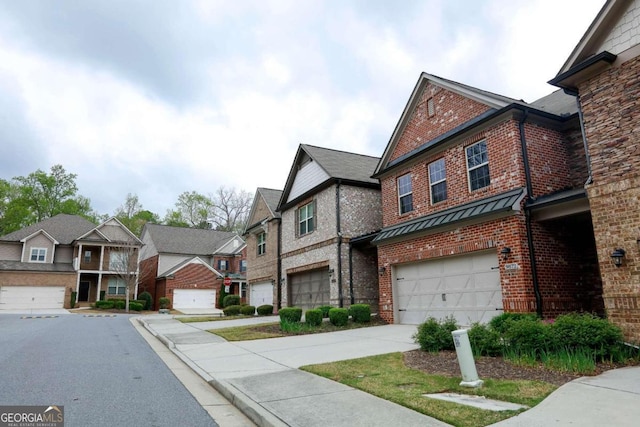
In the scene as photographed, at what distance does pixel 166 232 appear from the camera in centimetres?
4547

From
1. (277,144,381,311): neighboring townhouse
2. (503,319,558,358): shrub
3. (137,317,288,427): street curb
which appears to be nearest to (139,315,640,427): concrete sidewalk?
(137,317,288,427): street curb

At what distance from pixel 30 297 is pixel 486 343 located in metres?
39.1

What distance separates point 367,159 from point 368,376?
58.4 ft

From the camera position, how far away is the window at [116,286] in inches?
1610

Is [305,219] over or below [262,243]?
over

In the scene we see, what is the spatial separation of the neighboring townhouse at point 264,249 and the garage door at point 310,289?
187cm

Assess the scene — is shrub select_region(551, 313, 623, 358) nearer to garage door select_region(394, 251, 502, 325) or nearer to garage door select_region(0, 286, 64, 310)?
garage door select_region(394, 251, 502, 325)

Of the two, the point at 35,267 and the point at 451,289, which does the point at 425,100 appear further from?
the point at 35,267

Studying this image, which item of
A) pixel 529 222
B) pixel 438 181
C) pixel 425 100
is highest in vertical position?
pixel 425 100

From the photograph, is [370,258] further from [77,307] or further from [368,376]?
[77,307]

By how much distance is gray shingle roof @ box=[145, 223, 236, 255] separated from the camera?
43.4m

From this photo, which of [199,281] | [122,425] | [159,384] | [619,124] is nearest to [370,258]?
[619,124]

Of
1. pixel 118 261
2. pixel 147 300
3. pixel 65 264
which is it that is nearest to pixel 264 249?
pixel 147 300

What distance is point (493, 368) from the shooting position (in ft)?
23.6
